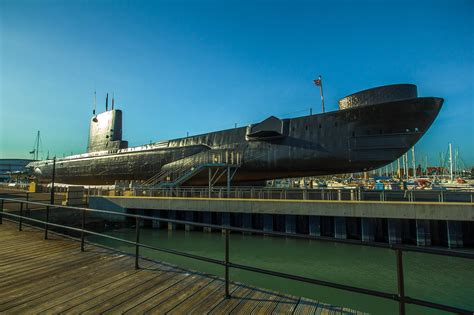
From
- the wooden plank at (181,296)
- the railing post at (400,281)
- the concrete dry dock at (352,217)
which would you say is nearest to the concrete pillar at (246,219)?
the concrete dry dock at (352,217)

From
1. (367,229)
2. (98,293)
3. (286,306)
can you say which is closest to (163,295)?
(98,293)

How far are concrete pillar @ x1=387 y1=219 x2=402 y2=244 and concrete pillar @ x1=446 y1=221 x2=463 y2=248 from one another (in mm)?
2032

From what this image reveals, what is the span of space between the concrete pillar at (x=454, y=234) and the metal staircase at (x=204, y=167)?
13142mm

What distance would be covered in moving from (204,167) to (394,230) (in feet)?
44.5

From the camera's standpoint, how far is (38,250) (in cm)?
658

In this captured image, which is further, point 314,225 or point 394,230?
point 314,225

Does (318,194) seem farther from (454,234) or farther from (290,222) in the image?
(454,234)

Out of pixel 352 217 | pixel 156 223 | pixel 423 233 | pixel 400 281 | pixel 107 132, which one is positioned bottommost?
pixel 156 223

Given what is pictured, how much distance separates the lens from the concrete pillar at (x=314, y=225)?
1530 cm

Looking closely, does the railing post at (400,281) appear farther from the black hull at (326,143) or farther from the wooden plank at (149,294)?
the black hull at (326,143)

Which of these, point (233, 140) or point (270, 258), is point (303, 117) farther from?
point (270, 258)

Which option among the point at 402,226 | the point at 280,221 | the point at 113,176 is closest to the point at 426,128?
the point at 402,226

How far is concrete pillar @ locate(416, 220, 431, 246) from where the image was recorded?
44.0ft

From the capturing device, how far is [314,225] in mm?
15414
